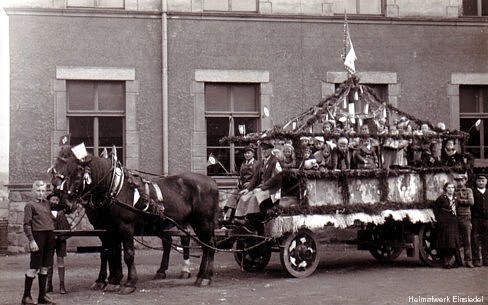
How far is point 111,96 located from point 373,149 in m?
6.71

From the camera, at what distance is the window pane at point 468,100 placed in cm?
1802

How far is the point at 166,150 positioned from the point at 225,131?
143 cm

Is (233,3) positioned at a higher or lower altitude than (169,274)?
higher

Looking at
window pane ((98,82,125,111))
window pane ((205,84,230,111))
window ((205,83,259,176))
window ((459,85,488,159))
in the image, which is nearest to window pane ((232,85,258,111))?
window ((205,83,259,176))

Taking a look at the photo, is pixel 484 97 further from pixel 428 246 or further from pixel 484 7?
pixel 428 246

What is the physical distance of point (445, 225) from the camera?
40.7ft

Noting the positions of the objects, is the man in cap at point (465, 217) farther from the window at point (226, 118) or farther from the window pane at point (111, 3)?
the window pane at point (111, 3)

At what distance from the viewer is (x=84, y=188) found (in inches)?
395

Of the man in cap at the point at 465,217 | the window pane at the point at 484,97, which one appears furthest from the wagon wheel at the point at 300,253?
the window pane at the point at 484,97

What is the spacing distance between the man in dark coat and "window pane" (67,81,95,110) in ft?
19.5

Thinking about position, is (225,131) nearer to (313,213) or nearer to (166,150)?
(166,150)

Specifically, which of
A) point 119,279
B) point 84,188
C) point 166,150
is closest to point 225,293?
point 119,279

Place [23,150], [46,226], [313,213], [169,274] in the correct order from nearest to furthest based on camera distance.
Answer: [46,226], [313,213], [169,274], [23,150]

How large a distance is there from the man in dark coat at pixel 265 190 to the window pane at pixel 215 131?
506 cm
